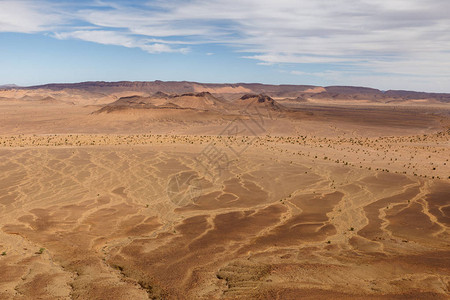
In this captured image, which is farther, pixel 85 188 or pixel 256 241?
pixel 85 188

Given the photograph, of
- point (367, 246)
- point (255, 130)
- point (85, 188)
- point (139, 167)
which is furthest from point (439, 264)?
point (255, 130)

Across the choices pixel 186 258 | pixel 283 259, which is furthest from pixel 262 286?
pixel 186 258

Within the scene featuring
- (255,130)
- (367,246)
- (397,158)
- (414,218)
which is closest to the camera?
(367,246)

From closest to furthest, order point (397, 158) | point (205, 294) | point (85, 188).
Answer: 1. point (205, 294)
2. point (85, 188)
3. point (397, 158)

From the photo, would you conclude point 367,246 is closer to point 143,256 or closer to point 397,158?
point 143,256

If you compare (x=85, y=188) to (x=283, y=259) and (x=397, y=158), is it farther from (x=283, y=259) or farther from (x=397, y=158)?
(x=397, y=158)

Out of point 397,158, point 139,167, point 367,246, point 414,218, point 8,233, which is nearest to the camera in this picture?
point 367,246

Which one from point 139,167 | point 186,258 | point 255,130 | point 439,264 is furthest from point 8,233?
point 255,130

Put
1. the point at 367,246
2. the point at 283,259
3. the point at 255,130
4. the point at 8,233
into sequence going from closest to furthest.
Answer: the point at 283,259 → the point at 367,246 → the point at 8,233 → the point at 255,130

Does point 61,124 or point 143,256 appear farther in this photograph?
point 61,124
